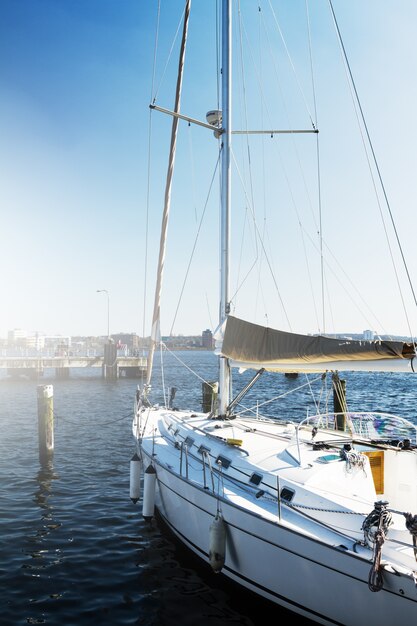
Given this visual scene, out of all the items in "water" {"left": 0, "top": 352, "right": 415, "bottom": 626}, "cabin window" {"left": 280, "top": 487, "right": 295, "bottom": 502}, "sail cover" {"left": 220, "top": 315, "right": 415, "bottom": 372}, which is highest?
"sail cover" {"left": 220, "top": 315, "right": 415, "bottom": 372}

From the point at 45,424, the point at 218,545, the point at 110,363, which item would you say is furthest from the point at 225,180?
the point at 110,363

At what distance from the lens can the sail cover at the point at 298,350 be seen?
760 cm

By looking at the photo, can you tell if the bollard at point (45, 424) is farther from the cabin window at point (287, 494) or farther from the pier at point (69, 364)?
the pier at point (69, 364)

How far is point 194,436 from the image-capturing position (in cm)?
1099

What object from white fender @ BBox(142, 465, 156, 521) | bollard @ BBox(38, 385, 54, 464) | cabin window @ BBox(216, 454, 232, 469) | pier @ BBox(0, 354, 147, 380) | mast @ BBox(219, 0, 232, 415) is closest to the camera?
cabin window @ BBox(216, 454, 232, 469)

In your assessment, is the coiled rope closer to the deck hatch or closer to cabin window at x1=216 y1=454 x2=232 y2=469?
the deck hatch

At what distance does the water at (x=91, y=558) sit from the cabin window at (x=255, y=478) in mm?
1762

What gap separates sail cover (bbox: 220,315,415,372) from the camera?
7.60 metres

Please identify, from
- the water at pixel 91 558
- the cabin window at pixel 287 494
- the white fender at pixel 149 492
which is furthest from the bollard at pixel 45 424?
the cabin window at pixel 287 494

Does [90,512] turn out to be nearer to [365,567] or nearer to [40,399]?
[40,399]

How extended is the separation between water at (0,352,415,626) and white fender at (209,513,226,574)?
87 centimetres

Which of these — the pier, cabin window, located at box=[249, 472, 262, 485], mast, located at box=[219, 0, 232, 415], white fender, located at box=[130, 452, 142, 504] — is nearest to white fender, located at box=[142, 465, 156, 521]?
white fender, located at box=[130, 452, 142, 504]

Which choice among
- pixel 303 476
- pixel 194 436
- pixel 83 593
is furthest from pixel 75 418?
pixel 303 476

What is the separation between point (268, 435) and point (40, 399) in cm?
989
